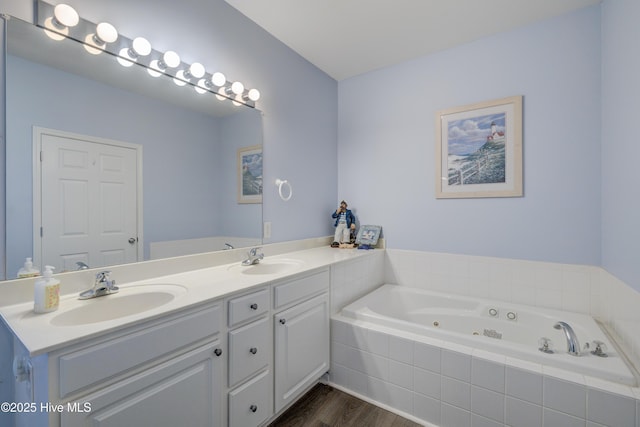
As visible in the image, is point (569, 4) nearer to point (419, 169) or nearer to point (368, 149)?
point (419, 169)

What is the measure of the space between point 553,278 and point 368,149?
1.82m

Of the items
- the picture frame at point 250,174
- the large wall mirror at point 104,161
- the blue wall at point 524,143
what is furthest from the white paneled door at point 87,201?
the blue wall at point 524,143

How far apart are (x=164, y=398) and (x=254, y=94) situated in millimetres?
1895

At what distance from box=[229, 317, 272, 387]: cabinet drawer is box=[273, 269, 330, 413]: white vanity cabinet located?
8 cm

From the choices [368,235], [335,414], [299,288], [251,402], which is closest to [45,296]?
[251,402]

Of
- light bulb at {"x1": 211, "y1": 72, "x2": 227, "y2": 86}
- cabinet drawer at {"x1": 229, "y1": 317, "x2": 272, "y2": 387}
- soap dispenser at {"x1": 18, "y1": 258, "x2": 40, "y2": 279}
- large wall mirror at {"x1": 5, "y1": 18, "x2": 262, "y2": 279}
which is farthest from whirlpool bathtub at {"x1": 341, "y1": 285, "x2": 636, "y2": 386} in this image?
light bulb at {"x1": 211, "y1": 72, "x2": 227, "y2": 86}

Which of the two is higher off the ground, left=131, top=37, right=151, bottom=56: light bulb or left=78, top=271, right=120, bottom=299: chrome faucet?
left=131, top=37, right=151, bottom=56: light bulb

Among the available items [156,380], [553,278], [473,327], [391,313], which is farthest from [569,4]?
[156,380]

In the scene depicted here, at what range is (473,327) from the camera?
6.95 feet

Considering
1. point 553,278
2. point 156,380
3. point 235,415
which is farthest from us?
point 553,278

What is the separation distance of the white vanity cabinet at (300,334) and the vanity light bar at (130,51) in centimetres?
135

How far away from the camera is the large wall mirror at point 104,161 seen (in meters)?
1.14

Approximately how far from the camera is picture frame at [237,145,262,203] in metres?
2.02

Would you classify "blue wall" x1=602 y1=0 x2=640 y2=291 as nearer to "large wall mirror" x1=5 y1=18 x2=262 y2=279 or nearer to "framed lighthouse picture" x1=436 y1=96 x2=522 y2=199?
"framed lighthouse picture" x1=436 y1=96 x2=522 y2=199
